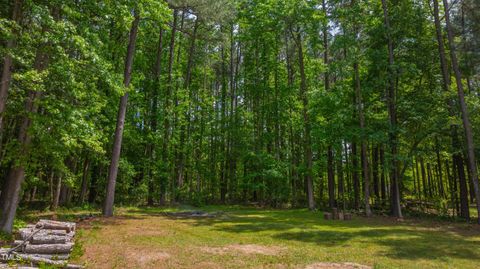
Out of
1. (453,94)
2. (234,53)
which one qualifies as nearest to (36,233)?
(453,94)

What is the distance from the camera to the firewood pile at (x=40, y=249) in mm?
7281

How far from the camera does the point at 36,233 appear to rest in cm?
858

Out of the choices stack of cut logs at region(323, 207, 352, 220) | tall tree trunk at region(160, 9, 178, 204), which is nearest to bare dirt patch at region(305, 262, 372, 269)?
stack of cut logs at region(323, 207, 352, 220)

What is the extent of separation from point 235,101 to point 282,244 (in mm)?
26174

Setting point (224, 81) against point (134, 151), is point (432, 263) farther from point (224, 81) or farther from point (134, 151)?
point (224, 81)

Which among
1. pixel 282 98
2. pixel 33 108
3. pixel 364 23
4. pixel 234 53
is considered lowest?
pixel 33 108

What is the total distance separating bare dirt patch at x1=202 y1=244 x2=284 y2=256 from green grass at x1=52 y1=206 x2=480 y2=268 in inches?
6.6

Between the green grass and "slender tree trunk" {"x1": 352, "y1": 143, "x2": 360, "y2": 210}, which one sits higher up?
"slender tree trunk" {"x1": 352, "y1": 143, "x2": 360, "y2": 210}

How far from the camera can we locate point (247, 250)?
9.72 metres

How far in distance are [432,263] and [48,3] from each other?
13.7 meters

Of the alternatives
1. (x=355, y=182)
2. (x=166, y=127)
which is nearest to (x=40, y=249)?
(x=166, y=127)

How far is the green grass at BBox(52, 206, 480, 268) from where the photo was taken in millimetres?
8344

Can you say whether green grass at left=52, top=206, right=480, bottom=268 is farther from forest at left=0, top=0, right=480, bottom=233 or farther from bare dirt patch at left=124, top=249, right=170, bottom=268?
forest at left=0, top=0, right=480, bottom=233

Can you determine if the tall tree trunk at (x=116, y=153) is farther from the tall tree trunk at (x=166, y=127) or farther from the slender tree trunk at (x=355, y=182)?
the slender tree trunk at (x=355, y=182)
